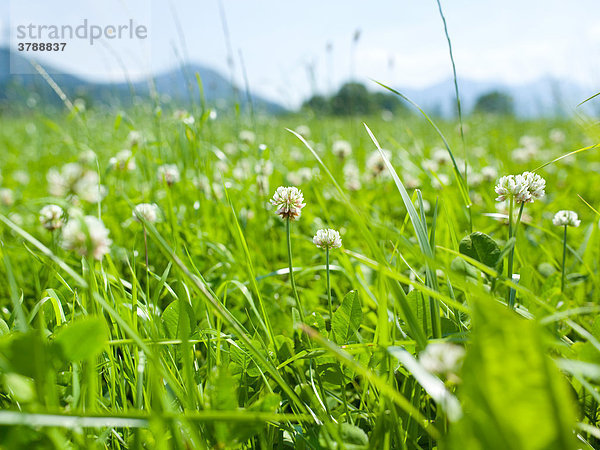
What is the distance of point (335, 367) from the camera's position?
2.02 feet

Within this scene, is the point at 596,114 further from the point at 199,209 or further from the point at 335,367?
the point at 335,367

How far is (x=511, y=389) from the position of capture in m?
0.30

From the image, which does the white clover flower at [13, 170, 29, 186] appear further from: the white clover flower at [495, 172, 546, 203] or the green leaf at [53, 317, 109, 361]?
the white clover flower at [495, 172, 546, 203]

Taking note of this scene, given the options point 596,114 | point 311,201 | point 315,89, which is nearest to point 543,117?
point 596,114

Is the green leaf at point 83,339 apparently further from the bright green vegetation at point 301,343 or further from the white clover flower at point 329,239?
the white clover flower at point 329,239

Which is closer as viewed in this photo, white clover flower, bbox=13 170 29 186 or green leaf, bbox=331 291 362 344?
green leaf, bbox=331 291 362 344

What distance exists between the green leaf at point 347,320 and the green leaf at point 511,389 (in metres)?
0.33

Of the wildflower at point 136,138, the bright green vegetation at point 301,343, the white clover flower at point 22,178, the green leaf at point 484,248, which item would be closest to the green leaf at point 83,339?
the bright green vegetation at point 301,343

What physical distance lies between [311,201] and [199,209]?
0.53m

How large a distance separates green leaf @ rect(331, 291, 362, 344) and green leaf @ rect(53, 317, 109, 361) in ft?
1.13

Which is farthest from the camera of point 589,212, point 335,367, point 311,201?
point 311,201

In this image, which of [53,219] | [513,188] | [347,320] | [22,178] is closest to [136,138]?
[53,219]

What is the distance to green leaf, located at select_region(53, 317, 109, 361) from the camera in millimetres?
437

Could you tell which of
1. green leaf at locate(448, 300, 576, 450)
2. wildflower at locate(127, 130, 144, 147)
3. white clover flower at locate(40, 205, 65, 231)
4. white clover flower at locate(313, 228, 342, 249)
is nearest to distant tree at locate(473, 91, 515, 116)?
wildflower at locate(127, 130, 144, 147)
